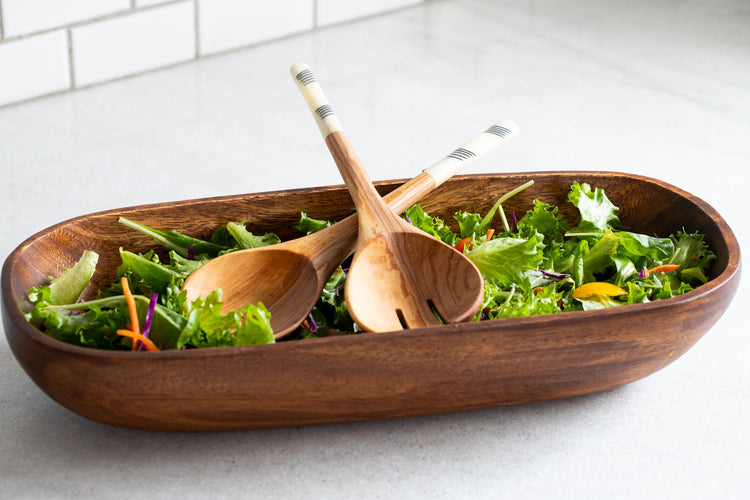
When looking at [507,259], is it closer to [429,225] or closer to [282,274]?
[429,225]

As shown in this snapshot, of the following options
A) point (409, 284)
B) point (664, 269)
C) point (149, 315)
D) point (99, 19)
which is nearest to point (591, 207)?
point (664, 269)

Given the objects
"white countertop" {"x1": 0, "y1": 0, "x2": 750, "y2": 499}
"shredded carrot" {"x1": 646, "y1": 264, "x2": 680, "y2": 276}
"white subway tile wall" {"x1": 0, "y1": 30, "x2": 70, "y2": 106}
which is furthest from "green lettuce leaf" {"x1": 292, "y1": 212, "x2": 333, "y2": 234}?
"white subway tile wall" {"x1": 0, "y1": 30, "x2": 70, "y2": 106}

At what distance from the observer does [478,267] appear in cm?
85

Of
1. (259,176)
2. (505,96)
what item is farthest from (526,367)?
(505,96)

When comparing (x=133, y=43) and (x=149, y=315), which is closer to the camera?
(x=149, y=315)

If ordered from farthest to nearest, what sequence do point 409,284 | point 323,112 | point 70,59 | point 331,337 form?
point 70,59, point 323,112, point 409,284, point 331,337

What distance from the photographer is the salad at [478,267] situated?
2.34 feet

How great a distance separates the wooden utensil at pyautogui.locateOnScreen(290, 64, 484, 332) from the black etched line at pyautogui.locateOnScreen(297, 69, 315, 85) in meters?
0.13

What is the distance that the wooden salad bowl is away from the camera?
0.65 meters

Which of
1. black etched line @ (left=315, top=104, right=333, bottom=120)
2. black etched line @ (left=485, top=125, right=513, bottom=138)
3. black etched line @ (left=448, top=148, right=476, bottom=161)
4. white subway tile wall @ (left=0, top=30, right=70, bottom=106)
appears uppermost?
black etched line @ (left=315, top=104, right=333, bottom=120)

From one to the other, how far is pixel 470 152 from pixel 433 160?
1.40ft

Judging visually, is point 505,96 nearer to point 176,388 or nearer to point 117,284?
point 117,284

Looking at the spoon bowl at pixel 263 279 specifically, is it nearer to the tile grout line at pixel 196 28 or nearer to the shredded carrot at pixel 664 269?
the shredded carrot at pixel 664 269

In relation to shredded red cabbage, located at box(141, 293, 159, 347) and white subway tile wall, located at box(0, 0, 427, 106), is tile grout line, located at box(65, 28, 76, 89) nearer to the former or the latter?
white subway tile wall, located at box(0, 0, 427, 106)
